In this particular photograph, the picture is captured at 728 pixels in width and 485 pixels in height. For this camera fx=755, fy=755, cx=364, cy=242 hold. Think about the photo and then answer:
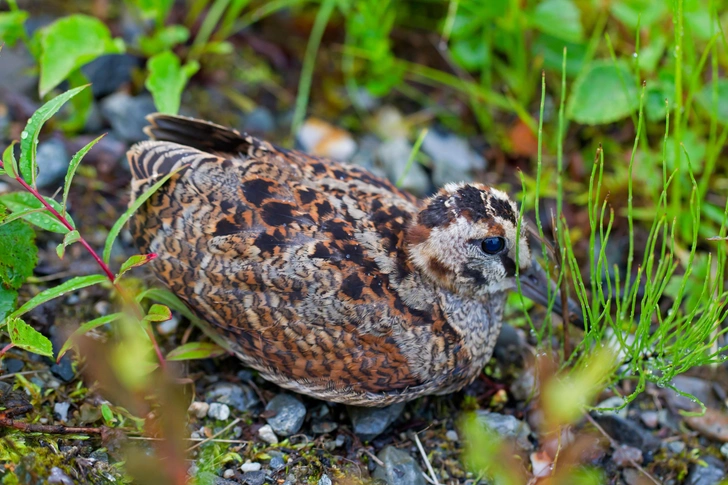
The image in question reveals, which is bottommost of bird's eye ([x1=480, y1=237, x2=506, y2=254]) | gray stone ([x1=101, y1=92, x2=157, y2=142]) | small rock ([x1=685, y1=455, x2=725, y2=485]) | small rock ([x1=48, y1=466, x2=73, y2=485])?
small rock ([x1=685, y1=455, x2=725, y2=485])

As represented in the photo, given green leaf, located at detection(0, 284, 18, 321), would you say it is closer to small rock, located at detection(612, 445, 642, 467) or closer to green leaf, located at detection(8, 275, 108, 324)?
green leaf, located at detection(8, 275, 108, 324)

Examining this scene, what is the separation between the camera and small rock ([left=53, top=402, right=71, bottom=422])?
3.37m

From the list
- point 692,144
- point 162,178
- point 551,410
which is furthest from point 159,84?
point 692,144

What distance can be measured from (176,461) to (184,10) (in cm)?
387

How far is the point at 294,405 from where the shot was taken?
3.60 metres

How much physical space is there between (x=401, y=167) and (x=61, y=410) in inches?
98.6

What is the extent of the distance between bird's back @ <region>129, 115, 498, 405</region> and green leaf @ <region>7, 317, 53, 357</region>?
2.28 ft

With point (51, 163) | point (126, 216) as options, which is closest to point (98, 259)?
point (126, 216)

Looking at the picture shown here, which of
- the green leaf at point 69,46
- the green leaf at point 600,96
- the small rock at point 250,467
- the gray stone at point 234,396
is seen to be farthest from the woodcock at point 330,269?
the green leaf at point 600,96

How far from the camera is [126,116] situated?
4.78m

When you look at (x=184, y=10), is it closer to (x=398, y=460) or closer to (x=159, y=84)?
(x=159, y=84)

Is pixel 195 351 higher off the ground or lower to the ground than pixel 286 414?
higher

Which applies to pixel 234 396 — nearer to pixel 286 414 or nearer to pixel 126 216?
pixel 286 414

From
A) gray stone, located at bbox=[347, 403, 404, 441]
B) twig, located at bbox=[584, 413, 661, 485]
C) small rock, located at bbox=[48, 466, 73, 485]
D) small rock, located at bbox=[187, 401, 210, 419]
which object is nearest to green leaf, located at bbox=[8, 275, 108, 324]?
small rock, located at bbox=[48, 466, 73, 485]
